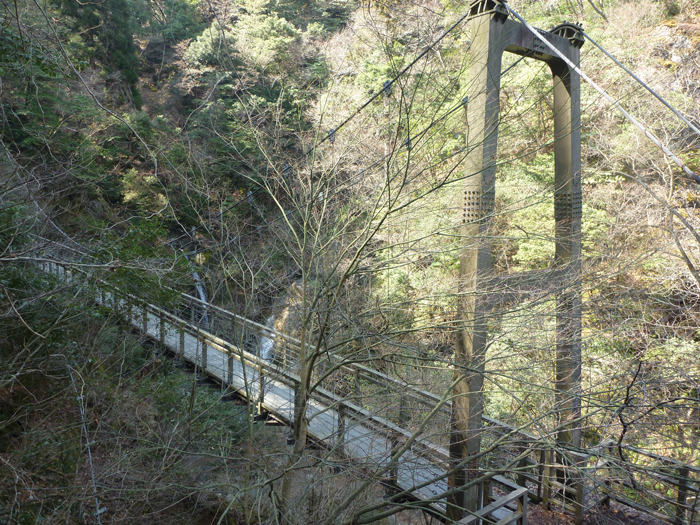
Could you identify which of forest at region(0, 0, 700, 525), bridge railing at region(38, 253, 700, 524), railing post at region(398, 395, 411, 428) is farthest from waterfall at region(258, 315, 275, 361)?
railing post at region(398, 395, 411, 428)

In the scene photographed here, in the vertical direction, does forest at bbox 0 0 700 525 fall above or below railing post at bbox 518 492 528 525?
above

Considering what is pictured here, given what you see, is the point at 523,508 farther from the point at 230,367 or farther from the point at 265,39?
the point at 265,39

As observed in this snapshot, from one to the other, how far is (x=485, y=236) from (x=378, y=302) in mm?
1235

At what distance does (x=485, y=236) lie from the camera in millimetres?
3701

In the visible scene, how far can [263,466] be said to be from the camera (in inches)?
157

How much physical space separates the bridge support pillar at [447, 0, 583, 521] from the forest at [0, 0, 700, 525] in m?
0.04

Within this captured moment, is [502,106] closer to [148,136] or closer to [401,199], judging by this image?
[401,199]

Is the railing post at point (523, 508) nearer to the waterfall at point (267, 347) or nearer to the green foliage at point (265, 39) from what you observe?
the waterfall at point (267, 347)

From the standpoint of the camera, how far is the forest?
3.66 m

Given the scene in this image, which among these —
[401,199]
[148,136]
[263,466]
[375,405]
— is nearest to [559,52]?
[401,199]

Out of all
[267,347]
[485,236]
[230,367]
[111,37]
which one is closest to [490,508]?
[485,236]

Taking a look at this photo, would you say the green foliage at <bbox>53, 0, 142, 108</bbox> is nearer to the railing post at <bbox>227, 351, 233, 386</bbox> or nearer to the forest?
the forest

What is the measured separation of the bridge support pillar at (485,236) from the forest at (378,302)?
0.04 meters

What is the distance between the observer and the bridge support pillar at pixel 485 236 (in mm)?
3822
